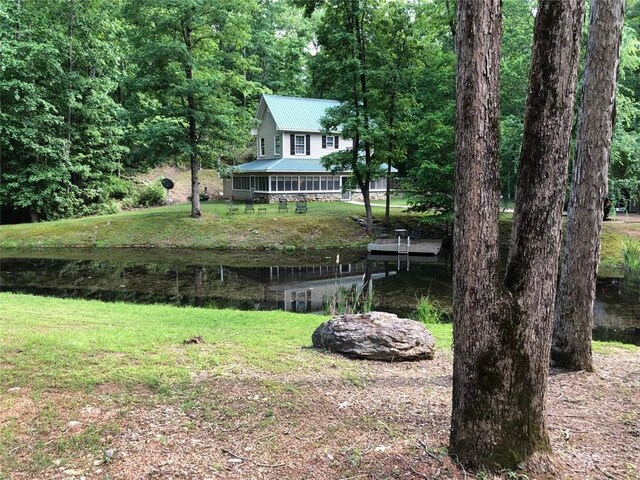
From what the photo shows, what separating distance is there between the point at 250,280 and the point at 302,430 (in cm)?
1286

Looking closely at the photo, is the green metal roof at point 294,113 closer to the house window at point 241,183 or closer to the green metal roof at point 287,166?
the green metal roof at point 287,166

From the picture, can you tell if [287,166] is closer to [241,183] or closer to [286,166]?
[286,166]

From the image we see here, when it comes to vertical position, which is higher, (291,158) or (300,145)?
(300,145)

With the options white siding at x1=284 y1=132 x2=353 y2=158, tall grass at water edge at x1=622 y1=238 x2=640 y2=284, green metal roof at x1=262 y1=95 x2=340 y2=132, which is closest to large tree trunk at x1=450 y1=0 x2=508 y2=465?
tall grass at water edge at x1=622 y1=238 x2=640 y2=284

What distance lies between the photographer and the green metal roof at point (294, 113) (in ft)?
116

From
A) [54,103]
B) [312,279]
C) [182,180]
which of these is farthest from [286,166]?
[312,279]

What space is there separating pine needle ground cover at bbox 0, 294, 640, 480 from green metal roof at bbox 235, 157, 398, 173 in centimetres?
2800

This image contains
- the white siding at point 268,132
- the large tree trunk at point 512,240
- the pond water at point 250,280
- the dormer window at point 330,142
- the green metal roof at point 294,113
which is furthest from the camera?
the dormer window at point 330,142

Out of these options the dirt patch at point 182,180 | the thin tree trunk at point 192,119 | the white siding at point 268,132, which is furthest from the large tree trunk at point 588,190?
the dirt patch at point 182,180

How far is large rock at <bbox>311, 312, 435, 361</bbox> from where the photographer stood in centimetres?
598

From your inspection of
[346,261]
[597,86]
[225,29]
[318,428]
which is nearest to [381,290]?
[346,261]

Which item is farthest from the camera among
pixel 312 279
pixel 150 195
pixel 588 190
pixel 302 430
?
pixel 150 195

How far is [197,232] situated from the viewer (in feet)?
80.9

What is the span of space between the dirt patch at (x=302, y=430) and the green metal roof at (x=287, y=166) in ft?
96.2
